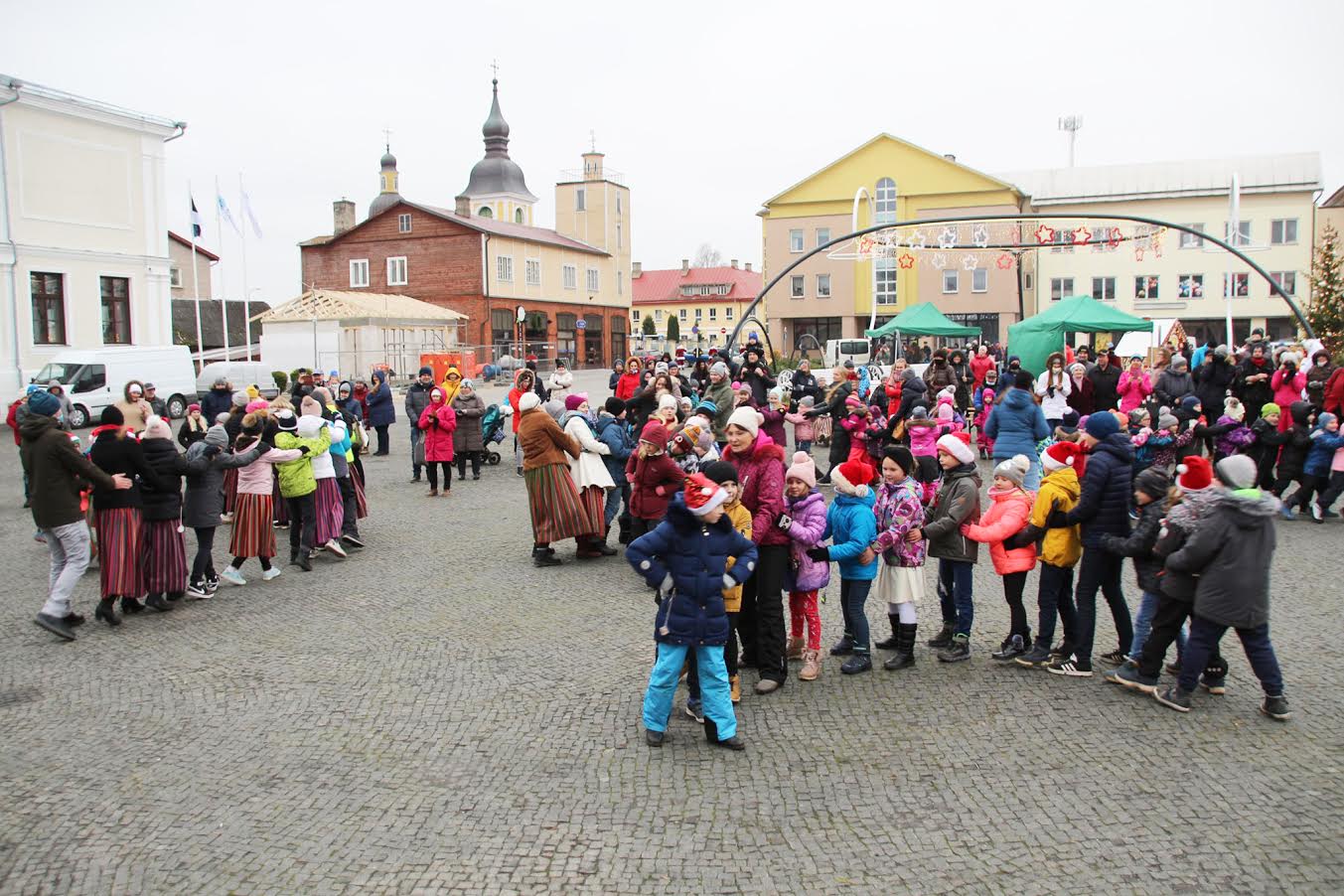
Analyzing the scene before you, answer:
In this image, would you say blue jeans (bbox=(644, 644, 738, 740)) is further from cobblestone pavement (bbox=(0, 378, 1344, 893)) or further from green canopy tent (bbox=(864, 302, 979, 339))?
green canopy tent (bbox=(864, 302, 979, 339))

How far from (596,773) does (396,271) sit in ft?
199

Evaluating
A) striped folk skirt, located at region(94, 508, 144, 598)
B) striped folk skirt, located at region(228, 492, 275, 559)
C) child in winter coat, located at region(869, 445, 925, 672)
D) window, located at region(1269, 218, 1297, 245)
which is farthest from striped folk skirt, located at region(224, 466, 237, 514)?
window, located at region(1269, 218, 1297, 245)

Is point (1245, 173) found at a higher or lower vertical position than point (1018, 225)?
higher

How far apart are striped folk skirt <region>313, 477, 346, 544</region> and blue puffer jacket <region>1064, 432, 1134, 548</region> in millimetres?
7486

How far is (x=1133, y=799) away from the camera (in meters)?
5.07

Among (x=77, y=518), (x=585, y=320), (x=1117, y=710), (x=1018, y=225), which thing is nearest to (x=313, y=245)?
(x=585, y=320)

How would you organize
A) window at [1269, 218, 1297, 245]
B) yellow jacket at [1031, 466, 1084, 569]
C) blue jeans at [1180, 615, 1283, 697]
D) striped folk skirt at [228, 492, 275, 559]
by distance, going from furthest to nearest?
window at [1269, 218, 1297, 245] → striped folk skirt at [228, 492, 275, 559] → yellow jacket at [1031, 466, 1084, 569] → blue jeans at [1180, 615, 1283, 697]

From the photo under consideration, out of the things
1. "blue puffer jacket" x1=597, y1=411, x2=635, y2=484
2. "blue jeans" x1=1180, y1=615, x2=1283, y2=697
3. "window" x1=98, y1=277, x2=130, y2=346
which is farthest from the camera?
"window" x1=98, y1=277, x2=130, y2=346

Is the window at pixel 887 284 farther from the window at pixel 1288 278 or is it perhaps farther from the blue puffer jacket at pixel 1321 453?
the blue puffer jacket at pixel 1321 453

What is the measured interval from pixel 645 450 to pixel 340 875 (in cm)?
435

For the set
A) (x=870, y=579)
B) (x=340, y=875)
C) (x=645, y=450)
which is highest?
(x=645, y=450)

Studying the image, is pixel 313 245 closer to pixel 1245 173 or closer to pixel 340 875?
pixel 1245 173

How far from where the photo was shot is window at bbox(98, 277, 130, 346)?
34.5m

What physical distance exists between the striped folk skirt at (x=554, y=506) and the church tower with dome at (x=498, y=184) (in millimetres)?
76598
